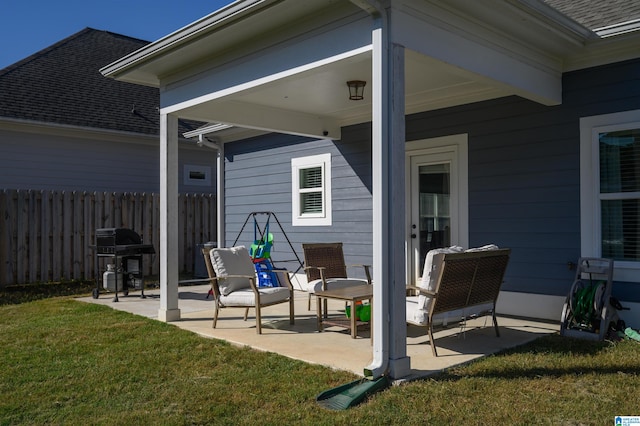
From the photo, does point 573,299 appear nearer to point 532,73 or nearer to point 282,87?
point 532,73

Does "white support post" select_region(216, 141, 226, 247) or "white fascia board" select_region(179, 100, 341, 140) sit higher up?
"white fascia board" select_region(179, 100, 341, 140)

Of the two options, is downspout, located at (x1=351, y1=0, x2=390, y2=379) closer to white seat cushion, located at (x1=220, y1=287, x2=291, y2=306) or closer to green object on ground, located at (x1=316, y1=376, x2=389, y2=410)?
green object on ground, located at (x1=316, y1=376, x2=389, y2=410)

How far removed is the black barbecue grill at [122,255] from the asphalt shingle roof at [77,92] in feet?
15.5

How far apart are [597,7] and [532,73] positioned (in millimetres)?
1869

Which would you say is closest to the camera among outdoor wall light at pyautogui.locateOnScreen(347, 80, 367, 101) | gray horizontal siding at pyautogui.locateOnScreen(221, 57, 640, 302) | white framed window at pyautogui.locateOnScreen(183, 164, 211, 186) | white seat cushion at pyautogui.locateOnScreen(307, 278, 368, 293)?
gray horizontal siding at pyautogui.locateOnScreen(221, 57, 640, 302)

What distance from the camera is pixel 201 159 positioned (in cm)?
1455

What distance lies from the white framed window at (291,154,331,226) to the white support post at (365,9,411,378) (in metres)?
4.91

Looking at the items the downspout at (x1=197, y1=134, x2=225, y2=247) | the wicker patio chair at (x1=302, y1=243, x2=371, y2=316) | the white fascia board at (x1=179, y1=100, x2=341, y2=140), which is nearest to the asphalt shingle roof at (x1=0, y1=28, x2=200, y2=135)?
the downspout at (x1=197, y1=134, x2=225, y2=247)

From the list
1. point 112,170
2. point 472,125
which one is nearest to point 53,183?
point 112,170

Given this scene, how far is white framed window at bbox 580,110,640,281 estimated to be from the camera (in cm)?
571

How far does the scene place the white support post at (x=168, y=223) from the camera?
Result: 6.54 meters

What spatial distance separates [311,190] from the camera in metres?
9.38

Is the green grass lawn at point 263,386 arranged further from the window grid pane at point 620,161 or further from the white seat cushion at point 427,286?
the window grid pane at point 620,161

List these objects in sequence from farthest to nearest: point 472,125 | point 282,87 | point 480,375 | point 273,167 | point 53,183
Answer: point 53,183 → point 273,167 → point 472,125 → point 282,87 → point 480,375
